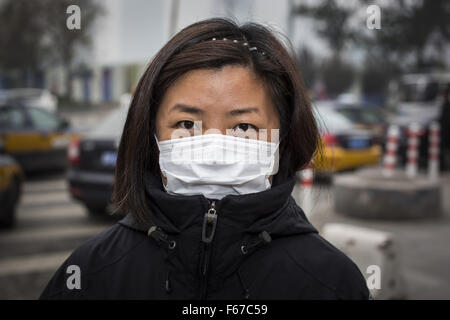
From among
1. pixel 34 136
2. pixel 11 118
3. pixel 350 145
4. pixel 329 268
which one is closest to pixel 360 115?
pixel 350 145

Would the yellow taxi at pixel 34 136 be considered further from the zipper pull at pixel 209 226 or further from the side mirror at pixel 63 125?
the zipper pull at pixel 209 226

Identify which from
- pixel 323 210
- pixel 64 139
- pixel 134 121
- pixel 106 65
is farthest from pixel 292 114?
pixel 64 139

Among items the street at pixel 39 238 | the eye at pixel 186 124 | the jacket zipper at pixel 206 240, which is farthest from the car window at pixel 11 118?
the jacket zipper at pixel 206 240

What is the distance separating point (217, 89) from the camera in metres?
1.41

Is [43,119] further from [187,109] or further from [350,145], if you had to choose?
[187,109]

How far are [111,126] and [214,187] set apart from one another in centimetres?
601

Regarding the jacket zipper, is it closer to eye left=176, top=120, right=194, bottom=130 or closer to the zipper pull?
the zipper pull

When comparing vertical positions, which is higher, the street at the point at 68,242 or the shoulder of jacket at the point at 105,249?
the shoulder of jacket at the point at 105,249

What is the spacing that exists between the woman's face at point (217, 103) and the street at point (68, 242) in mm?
2263

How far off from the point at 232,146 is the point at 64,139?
1076 centimetres

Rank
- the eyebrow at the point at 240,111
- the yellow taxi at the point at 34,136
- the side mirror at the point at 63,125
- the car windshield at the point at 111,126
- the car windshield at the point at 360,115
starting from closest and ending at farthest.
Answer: the eyebrow at the point at 240,111
the car windshield at the point at 111,126
the yellow taxi at the point at 34,136
the side mirror at the point at 63,125
the car windshield at the point at 360,115

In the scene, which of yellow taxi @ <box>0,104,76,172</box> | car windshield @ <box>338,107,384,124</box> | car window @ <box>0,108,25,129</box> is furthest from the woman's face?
car windshield @ <box>338,107,384,124</box>

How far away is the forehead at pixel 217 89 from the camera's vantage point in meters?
1.41
